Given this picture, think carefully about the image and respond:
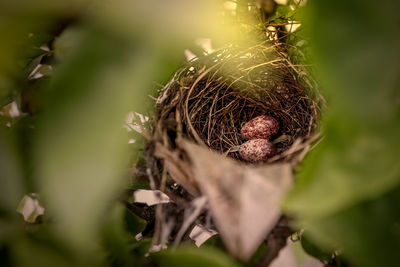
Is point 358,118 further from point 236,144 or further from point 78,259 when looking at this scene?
point 236,144

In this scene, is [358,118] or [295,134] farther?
[295,134]

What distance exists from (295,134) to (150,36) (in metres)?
0.57

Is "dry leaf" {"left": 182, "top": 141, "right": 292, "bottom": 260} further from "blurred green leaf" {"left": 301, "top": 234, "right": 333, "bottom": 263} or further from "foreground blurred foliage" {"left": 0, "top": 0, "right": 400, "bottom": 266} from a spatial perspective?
"blurred green leaf" {"left": 301, "top": 234, "right": 333, "bottom": 263}

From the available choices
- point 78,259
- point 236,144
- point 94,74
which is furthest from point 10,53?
point 236,144

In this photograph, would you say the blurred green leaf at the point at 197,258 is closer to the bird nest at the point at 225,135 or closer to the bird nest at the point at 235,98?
the bird nest at the point at 225,135

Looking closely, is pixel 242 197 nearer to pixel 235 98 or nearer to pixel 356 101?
pixel 356 101

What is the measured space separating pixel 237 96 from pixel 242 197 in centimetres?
50

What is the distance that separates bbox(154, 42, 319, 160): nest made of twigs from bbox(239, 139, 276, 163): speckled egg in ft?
0.10

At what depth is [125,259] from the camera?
0.34 m

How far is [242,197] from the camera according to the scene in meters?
0.29

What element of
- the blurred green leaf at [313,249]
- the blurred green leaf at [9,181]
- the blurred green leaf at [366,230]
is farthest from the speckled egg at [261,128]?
the blurred green leaf at [9,181]

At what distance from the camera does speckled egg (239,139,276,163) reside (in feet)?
2.23

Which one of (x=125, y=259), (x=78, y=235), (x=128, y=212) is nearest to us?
(x=78, y=235)

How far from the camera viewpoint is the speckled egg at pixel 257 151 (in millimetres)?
681
